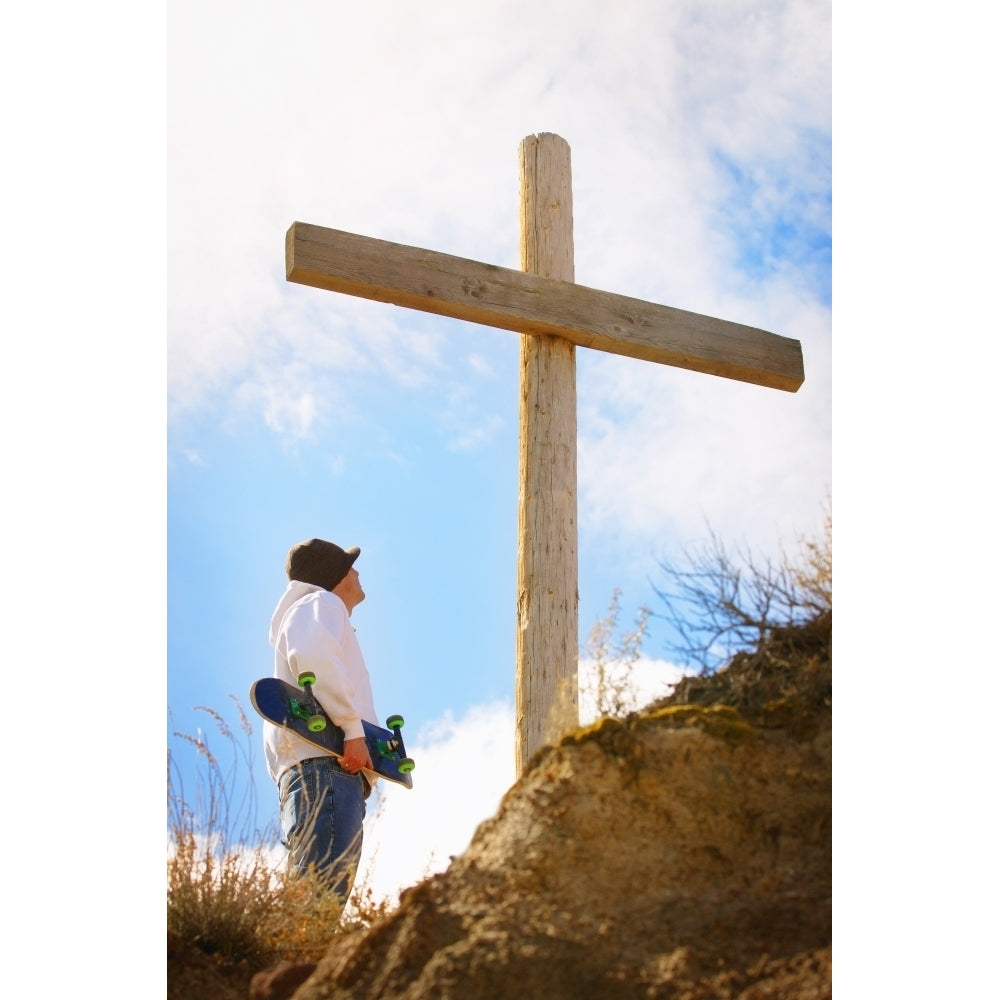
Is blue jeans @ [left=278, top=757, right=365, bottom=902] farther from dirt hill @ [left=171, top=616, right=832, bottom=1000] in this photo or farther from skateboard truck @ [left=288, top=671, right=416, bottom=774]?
dirt hill @ [left=171, top=616, right=832, bottom=1000]

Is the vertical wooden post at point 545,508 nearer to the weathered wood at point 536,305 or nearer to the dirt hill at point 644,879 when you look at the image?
the weathered wood at point 536,305

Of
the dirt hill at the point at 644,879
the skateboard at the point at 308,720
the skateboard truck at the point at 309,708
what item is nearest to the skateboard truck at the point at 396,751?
the skateboard at the point at 308,720

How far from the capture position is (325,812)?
3914mm

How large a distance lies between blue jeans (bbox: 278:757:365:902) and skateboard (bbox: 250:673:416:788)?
0.08m

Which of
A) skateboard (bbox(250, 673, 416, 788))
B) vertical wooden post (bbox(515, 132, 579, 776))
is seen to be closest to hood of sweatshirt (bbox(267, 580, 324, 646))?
skateboard (bbox(250, 673, 416, 788))

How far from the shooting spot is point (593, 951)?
245 centimetres

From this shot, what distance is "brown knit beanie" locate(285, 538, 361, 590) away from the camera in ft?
14.7

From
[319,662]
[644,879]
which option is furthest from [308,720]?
[644,879]

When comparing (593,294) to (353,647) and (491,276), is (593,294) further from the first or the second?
(353,647)

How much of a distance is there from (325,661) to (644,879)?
5.52ft

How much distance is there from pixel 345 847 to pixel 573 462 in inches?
60.5

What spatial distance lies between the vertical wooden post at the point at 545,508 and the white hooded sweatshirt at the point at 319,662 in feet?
1.81

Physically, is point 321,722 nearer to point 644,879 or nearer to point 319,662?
point 319,662

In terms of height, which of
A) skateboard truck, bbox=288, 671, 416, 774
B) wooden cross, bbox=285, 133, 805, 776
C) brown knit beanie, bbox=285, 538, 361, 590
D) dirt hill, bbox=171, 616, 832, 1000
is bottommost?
dirt hill, bbox=171, 616, 832, 1000
